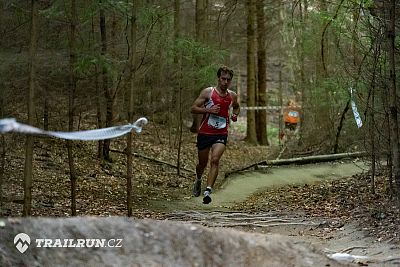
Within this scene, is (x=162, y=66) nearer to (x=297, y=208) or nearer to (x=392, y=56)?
(x=297, y=208)

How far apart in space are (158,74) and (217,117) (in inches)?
277

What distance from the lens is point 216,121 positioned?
9.51 meters

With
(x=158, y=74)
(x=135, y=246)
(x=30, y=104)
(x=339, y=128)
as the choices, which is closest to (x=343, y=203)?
(x=30, y=104)

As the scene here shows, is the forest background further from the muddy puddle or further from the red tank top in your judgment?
the red tank top

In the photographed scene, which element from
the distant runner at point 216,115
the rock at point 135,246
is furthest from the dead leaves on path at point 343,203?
the rock at point 135,246

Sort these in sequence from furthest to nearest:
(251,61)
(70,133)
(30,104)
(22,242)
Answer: (251,61)
(30,104)
(70,133)
(22,242)

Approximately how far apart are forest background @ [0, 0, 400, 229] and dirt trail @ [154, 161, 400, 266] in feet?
2.65

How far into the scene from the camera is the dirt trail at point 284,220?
20.1 feet

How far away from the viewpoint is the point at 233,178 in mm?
13703

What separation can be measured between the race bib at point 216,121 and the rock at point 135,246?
411 cm

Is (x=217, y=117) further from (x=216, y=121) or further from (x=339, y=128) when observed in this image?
(x=339, y=128)

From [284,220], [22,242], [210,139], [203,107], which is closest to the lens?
[22,242]

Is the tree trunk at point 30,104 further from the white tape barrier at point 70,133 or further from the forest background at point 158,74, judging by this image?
the white tape barrier at point 70,133

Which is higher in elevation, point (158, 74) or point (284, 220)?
point (158, 74)
